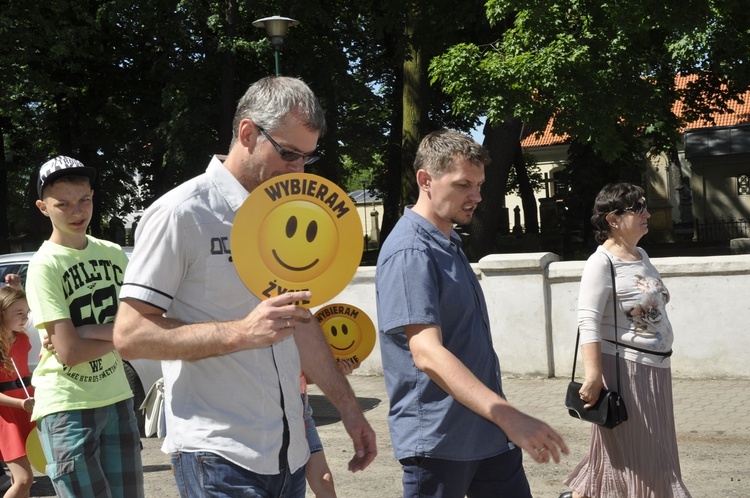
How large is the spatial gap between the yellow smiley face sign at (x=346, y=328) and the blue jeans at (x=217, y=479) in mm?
3432

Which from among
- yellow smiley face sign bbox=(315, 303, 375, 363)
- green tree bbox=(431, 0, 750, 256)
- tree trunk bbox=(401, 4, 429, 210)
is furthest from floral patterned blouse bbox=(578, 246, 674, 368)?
tree trunk bbox=(401, 4, 429, 210)

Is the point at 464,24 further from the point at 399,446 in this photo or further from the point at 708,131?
the point at 708,131

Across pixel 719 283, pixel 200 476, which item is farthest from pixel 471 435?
pixel 719 283

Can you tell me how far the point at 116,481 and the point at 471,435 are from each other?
1.45 m

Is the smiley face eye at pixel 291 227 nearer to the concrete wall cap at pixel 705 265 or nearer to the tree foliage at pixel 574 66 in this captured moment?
the concrete wall cap at pixel 705 265

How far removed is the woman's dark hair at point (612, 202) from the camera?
4762 millimetres

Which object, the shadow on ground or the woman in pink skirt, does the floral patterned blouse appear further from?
the shadow on ground

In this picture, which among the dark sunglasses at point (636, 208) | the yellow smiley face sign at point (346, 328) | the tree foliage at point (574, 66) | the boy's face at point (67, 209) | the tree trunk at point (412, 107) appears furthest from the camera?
the tree trunk at point (412, 107)

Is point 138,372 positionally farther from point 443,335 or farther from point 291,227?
point 291,227

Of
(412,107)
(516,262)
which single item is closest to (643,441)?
(516,262)

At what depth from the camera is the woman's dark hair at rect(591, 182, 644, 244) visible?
4762mm

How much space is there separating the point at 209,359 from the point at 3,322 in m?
3.15

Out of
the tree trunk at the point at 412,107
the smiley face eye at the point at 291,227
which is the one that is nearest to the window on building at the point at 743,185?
the tree trunk at the point at 412,107

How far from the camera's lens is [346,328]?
6.04m
